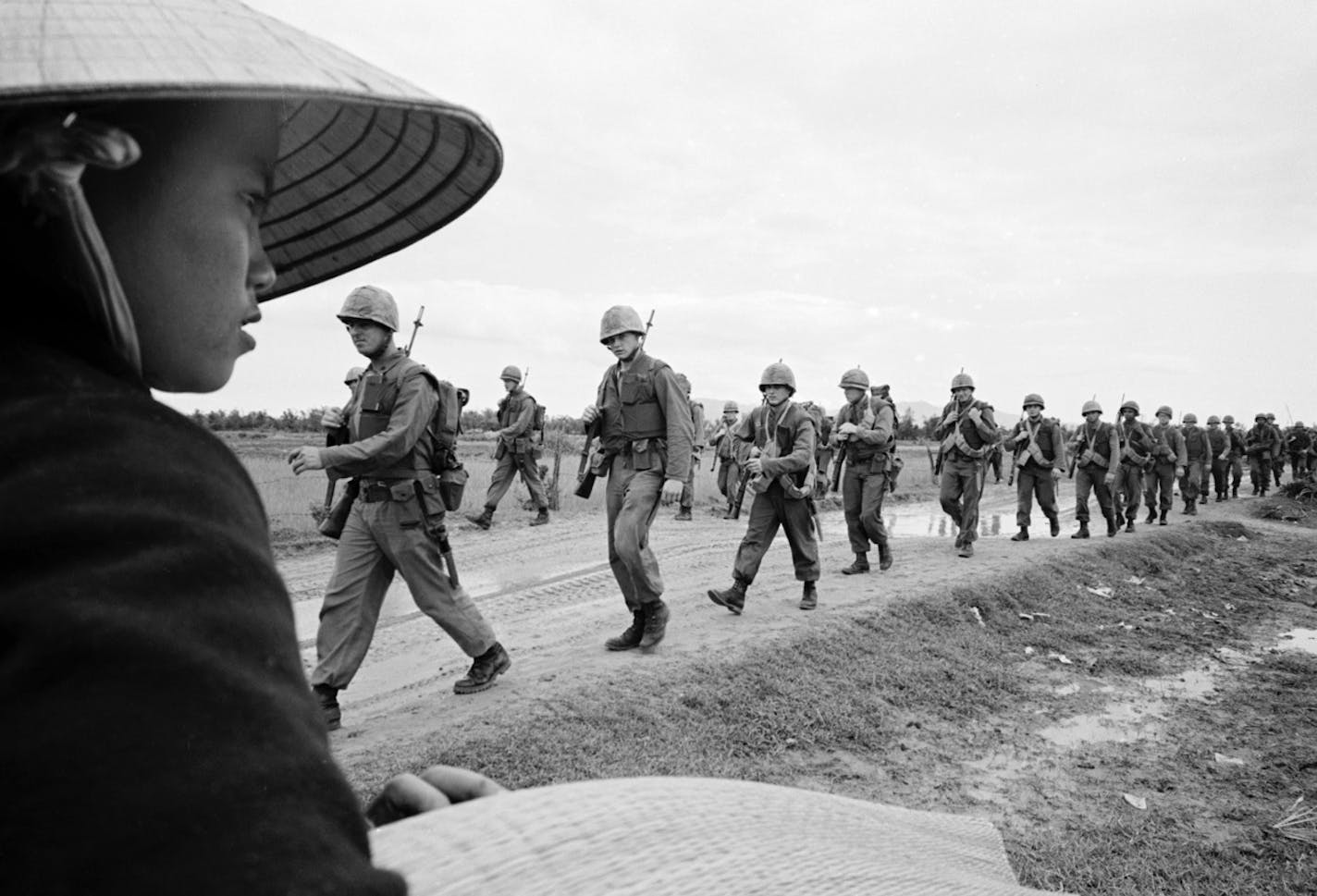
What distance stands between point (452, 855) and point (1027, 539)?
15.1 m

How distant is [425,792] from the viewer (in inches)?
36.3

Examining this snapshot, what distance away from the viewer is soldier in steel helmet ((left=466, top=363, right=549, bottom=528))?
13539mm

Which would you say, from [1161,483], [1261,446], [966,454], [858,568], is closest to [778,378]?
[858,568]

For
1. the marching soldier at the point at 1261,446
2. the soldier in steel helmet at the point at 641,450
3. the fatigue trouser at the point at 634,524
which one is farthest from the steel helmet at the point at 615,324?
the marching soldier at the point at 1261,446

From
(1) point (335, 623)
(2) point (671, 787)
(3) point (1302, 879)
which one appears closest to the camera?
(2) point (671, 787)

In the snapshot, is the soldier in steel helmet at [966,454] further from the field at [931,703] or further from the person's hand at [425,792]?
the person's hand at [425,792]

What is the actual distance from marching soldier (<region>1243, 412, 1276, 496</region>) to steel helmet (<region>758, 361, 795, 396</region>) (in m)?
26.1

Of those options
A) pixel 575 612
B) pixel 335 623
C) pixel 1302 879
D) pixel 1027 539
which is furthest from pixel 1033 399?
pixel 335 623

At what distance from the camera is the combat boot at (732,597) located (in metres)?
8.36

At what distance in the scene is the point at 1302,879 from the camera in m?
4.10

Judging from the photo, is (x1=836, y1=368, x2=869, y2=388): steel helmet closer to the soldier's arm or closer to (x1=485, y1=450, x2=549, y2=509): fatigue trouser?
(x1=485, y1=450, x2=549, y2=509): fatigue trouser

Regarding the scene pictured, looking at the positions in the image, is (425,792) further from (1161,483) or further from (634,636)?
(1161,483)

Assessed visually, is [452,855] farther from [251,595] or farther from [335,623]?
[335,623]

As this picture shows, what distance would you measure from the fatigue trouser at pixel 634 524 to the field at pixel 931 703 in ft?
1.88
